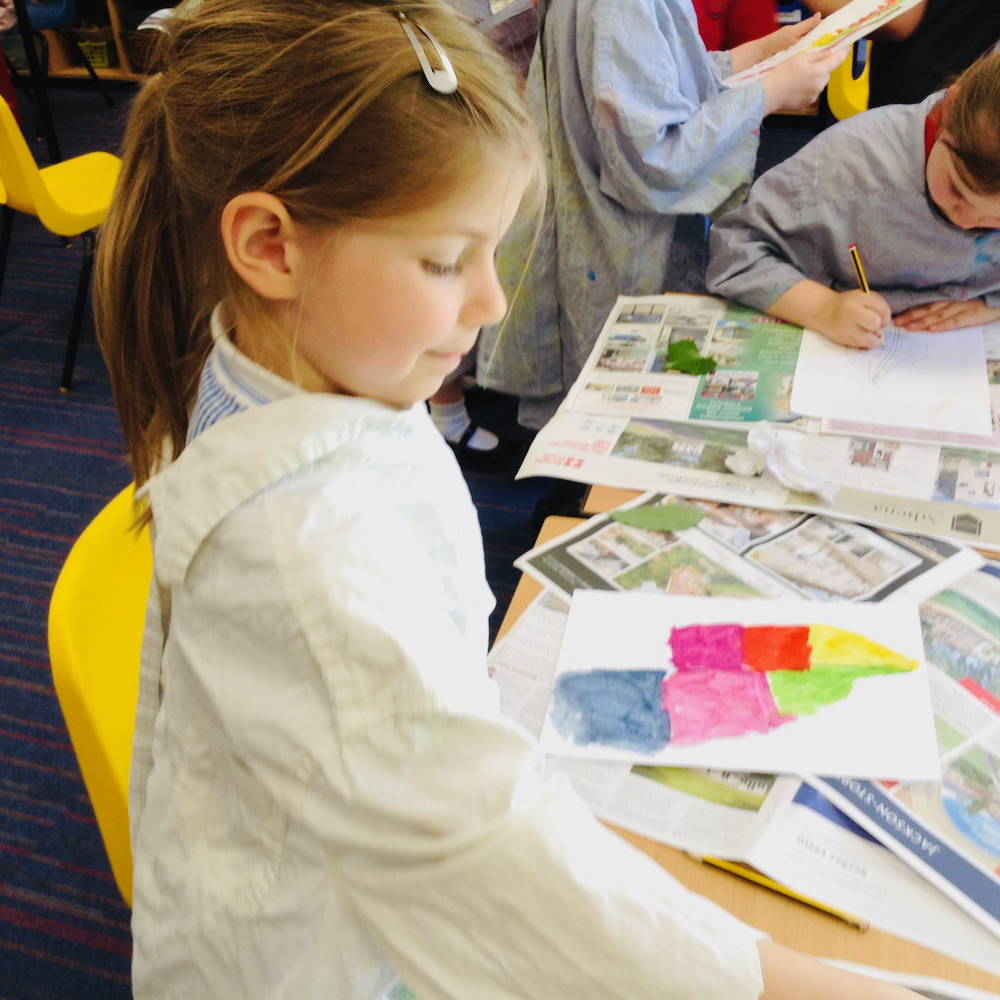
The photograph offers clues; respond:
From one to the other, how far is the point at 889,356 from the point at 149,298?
0.88 metres

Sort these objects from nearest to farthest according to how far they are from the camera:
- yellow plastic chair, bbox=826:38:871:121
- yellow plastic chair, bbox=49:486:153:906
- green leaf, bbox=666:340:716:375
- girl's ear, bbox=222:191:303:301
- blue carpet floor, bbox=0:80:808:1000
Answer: girl's ear, bbox=222:191:303:301 → yellow plastic chair, bbox=49:486:153:906 → green leaf, bbox=666:340:716:375 → blue carpet floor, bbox=0:80:808:1000 → yellow plastic chair, bbox=826:38:871:121

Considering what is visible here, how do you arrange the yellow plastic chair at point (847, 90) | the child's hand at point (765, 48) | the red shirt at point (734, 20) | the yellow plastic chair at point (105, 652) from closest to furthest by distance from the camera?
the yellow plastic chair at point (105, 652)
the child's hand at point (765, 48)
the red shirt at point (734, 20)
the yellow plastic chair at point (847, 90)

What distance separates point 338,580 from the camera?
16.8 inches

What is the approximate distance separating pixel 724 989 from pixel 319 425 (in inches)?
14.9

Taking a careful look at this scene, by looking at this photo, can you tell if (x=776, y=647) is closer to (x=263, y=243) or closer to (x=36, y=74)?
(x=263, y=243)

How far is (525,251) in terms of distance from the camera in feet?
4.57

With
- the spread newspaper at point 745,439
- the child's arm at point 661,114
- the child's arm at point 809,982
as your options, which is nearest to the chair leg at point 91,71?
the child's arm at point 661,114

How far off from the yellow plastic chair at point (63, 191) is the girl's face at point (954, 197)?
160 centimetres

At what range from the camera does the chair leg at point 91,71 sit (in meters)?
4.35

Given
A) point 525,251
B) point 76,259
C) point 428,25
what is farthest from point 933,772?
point 76,259

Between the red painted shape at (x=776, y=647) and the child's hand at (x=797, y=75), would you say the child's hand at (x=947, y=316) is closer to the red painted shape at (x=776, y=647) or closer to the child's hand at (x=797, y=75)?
the child's hand at (x=797, y=75)

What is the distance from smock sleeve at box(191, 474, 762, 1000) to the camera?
416 mm

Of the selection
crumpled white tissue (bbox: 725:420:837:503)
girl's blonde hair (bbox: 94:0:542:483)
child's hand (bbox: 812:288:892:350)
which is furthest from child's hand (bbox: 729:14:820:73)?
girl's blonde hair (bbox: 94:0:542:483)

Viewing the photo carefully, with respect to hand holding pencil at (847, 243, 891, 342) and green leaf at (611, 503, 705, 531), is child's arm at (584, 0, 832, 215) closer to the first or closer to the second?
hand holding pencil at (847, 243, 891, 342)
